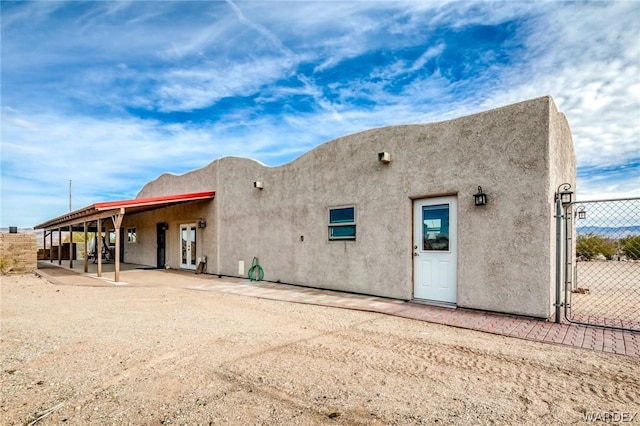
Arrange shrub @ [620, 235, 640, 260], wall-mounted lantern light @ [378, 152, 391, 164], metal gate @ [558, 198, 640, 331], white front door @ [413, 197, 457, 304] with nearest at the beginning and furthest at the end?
metal gate @ [558, 198, 640, 331], shrub @ [620, 235, 640, 260], white front door @ [413, 197, 457, 304], wall-mounted lantern light @ [378, 152, 391, 164]

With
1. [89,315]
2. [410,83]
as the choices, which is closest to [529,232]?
[410,83]

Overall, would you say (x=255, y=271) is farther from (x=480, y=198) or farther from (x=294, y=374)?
(x=294, y=374)

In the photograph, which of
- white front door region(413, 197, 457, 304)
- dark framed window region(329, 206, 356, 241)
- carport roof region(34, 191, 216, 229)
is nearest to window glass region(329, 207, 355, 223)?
dark framed window region(329, 206, 356, 241)

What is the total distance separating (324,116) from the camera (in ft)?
42.2

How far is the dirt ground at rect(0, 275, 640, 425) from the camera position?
9.35 ft

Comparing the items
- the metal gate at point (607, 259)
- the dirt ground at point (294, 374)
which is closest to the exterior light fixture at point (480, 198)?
the metal gate at point (607, 259)

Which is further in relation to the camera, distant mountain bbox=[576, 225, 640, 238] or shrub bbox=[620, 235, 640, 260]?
shrub bbox=[620, 235, 640, 260]

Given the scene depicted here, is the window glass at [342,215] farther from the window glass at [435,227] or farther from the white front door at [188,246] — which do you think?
the white front door at [188,246]

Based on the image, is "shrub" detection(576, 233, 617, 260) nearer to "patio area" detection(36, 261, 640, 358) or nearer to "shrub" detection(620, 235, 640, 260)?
"shrub" detection(620, 235, 640, 260)

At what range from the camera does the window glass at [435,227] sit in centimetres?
705

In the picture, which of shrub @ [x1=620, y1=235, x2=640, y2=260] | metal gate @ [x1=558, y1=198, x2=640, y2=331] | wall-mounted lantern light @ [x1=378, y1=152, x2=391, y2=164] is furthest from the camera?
wall-mounted lantern light @ [x1=378, y1=152, x2=391, y2=164]

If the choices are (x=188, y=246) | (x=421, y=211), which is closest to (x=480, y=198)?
(x=421, y=211)

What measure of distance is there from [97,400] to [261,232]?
828 cm

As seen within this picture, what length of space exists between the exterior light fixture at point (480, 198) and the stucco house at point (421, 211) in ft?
0.27
